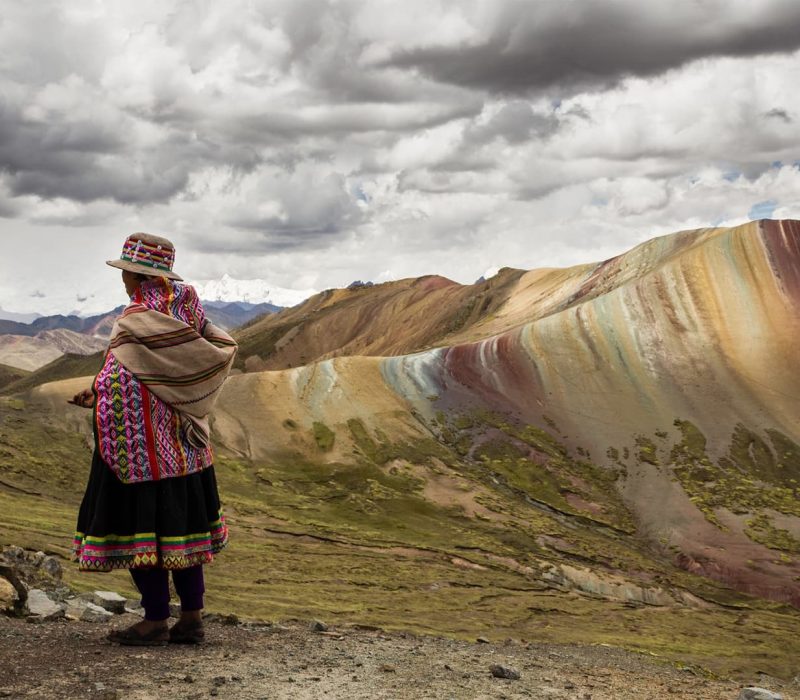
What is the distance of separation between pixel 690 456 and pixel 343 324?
276ft

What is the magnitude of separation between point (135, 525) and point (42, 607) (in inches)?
114

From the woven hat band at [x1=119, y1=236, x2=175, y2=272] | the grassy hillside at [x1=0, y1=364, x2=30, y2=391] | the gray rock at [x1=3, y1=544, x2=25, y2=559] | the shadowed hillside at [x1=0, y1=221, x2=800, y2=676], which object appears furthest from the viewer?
the grassy hillside at [x1=0, y1=364, x2=30, y2=391]

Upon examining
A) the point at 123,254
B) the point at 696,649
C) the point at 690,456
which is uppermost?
the point at 123,254

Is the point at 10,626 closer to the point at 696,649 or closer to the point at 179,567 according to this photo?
the point at 179,567

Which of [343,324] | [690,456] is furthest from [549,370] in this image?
[343,324]

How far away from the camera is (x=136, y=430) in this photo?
8.20m

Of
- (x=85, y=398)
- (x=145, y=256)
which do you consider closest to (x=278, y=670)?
(x=85, y=398)

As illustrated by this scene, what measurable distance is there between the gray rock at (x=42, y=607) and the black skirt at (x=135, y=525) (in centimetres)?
212

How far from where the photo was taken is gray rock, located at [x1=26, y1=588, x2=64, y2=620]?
998 cm

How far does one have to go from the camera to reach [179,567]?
834cm

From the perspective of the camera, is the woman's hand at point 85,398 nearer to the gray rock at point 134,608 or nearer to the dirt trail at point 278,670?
the dirt trail at point 278,670

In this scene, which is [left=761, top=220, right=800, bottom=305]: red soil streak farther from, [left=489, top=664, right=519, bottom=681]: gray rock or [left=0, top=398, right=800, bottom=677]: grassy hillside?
[left=489, top=664, right=519, bottom=681]: gray rock

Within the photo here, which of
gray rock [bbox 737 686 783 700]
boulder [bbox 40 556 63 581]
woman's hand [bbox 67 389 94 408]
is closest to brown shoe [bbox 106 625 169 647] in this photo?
woman's hand [bbox 67 389 94 408]

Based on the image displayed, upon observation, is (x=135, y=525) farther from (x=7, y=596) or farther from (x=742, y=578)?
(x=742, y=578)
